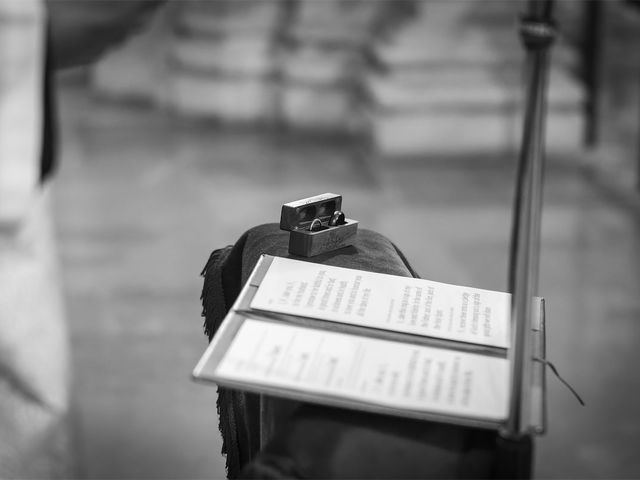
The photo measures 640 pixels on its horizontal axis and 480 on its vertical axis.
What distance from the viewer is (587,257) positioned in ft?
11.1

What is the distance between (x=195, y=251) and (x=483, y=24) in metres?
2.13

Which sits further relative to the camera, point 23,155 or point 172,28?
point 172,28

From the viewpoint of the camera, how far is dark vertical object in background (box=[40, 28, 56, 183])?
1.46 metres

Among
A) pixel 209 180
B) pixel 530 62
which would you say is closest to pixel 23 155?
pixel 530 62

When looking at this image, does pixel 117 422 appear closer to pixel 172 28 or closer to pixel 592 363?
pixel 592 363

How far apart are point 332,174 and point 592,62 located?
1.45 meters

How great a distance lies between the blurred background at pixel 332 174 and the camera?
244 centimetres

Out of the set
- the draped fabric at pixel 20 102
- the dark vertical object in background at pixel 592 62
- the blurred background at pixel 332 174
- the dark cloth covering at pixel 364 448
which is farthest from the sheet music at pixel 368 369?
the dark vertical object in background at pixel 592 62

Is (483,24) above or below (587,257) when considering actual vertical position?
above

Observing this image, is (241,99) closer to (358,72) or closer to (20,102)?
(358,72)

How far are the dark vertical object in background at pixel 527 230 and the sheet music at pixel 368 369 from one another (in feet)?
0.12

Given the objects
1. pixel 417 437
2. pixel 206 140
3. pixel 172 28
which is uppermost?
pixel 417 437

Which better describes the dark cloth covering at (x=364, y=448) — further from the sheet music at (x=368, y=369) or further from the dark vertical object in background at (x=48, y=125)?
the dark vertical object in background at (x=48, y=125)

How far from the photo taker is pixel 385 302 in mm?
1053
